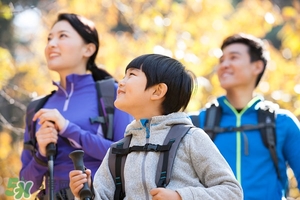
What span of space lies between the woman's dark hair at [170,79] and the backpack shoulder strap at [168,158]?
0.21 m

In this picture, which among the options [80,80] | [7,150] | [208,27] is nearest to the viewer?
[80,80]

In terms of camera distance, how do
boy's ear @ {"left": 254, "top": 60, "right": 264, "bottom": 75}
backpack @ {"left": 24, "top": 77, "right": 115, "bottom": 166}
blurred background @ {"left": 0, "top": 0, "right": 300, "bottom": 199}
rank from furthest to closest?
blurred background @ {"left": 0, "top": 0, "right": 300, "bottom": 199} < boy's ear @ {"left": 254, "top": 60, "right": 264, "bottom": 75} < backpack @ {"left": 24, "top": 77, "right": 115, "bottom": 166}

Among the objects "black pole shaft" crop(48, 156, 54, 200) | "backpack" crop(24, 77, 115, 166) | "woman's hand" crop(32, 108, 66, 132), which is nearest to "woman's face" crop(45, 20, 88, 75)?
"backpack" crop(24, 77, 115, 166)

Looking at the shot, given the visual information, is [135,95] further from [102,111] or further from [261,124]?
[261,124]

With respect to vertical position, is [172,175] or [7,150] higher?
[7,150]

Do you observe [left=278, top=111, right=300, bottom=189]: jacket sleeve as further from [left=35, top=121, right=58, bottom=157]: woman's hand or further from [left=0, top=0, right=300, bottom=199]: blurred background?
[left=0, top=0, right=300, bottom=199]: blurred background

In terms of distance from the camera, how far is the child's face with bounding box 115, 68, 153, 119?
329cm

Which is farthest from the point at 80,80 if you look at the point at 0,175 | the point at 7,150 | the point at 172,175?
the point at 7,150

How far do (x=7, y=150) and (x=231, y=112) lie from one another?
6062 millimetres

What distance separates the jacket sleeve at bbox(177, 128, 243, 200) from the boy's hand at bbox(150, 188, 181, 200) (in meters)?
0.03

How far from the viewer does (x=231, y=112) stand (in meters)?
5.15

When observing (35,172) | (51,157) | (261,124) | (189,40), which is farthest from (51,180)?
(189,40)

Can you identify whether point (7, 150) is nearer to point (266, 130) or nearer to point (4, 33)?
point (4, 33)

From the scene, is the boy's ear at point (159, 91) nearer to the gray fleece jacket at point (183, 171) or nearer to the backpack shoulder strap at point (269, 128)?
the gray fleece jacket at point (183, 171)
